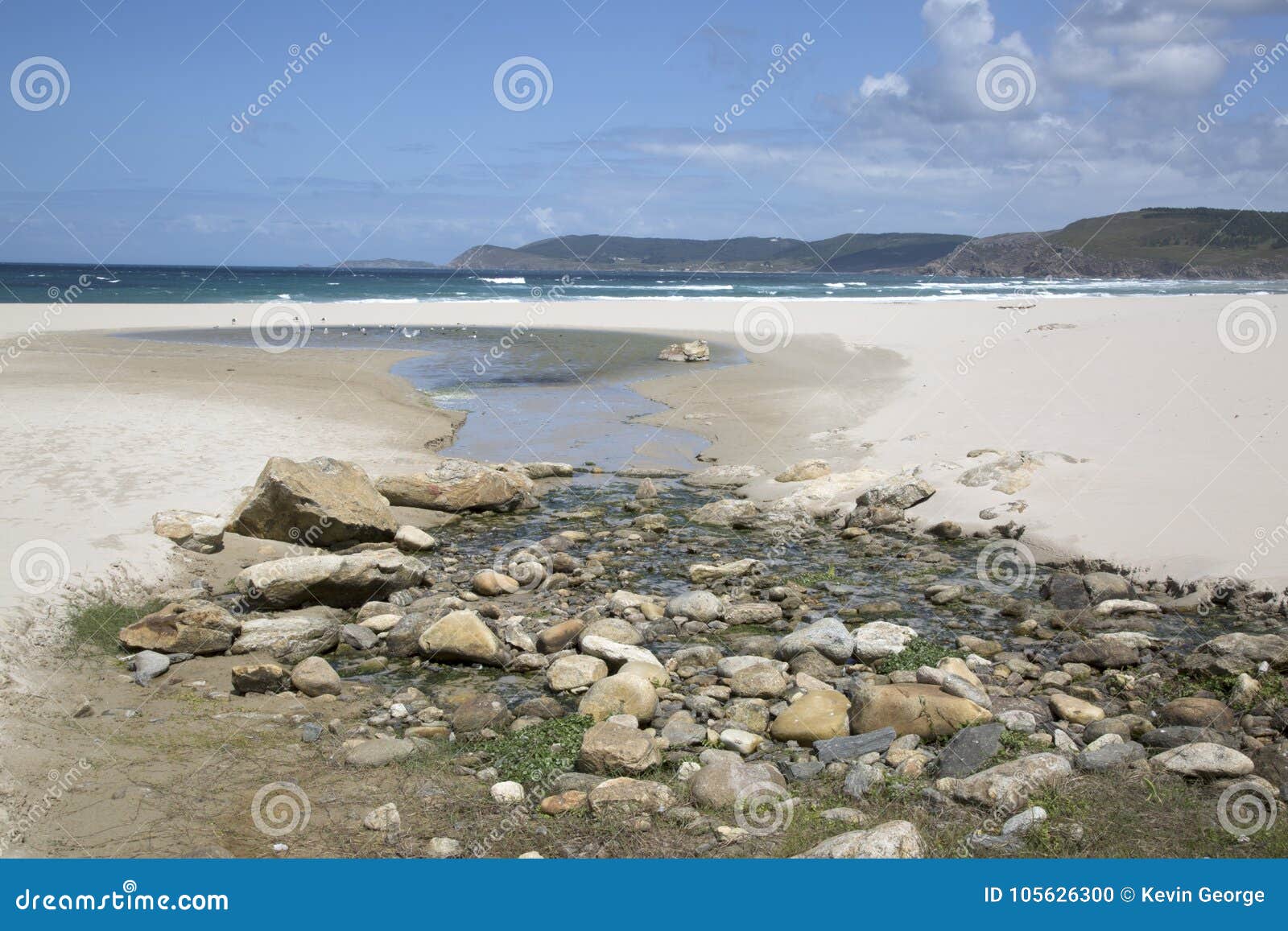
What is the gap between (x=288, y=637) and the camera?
784cm

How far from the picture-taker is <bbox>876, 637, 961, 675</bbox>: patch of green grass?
7473mm

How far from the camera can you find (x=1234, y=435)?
39.9 ft

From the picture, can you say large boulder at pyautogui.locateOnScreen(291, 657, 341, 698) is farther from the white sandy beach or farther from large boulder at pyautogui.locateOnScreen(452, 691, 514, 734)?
the white sandy beach

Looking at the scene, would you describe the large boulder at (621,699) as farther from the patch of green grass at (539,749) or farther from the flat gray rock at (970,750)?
the flat gray rock at (970,750)

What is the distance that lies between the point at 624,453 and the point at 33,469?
8.59m

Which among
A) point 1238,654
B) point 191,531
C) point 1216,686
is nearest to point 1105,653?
point 1216,686

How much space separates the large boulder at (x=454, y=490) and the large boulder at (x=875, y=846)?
852cm

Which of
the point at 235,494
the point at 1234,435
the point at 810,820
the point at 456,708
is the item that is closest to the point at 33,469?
the point at 235,494

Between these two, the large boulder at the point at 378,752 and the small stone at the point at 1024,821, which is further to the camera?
the large boulder at the point at 378,752

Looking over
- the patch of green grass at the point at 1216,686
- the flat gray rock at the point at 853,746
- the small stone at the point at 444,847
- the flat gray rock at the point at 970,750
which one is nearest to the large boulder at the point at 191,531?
the small stone at the point at 444,847

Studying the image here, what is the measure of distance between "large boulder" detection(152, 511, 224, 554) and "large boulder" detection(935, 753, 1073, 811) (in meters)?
7.85

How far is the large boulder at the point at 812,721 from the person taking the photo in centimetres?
627

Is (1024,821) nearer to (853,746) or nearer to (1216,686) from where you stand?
(853,746)

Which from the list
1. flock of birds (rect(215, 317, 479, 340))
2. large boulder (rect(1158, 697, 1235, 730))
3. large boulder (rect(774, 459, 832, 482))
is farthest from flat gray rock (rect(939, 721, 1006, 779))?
flock of birds (rect(215, 317, 479, 340))
